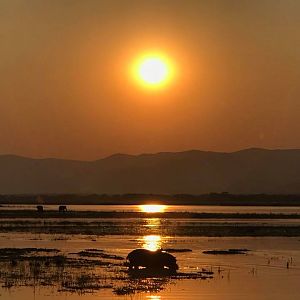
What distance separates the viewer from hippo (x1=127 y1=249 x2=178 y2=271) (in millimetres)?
30484

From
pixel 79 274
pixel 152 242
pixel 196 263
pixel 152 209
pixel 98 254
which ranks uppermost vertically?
pixel 152 209

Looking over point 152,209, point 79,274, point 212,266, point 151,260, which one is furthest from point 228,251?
point 152,209

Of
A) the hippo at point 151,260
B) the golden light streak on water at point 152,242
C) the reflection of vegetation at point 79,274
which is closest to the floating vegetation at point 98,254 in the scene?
the reflection of vegetation at point 79,274

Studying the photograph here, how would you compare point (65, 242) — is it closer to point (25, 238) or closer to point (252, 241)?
point (25, 238)

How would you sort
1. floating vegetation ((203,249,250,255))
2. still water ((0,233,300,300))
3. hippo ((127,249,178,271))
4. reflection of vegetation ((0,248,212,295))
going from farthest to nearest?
1. floating vegetation ((203,249,250,255))
2. hippo ((127,249,178,271))
3. reflection of vegetation ((0,248,212,295))
4. still water ((0,233,300,300))

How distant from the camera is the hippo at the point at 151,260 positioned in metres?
30.5

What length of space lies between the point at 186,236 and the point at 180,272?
887 inches

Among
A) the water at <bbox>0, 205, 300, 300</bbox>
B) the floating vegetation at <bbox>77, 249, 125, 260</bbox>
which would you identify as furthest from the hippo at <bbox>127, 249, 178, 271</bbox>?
the floating vegetation at <bbox>77, 249, 125, 260</bbox>

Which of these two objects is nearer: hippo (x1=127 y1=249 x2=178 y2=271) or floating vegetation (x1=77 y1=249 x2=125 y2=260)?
hippo (x1=127 y1=249 x2=178 y2=271)

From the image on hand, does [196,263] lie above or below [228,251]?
below

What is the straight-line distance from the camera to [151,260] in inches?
1227

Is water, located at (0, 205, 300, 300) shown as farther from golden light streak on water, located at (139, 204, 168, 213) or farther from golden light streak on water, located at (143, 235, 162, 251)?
golden light streak on water, located at (139, 204, 168, 213)

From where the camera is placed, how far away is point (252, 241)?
4881 centimetres

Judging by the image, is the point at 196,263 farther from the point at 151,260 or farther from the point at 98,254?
the point at 98,254
